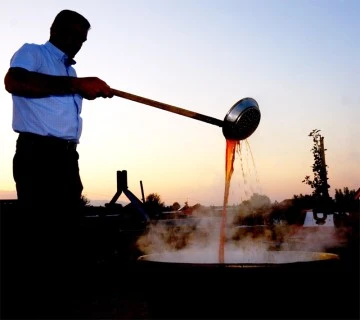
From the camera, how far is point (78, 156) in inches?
104

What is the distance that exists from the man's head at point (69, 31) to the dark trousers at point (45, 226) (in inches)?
27.1

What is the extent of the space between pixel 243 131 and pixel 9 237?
2143mm

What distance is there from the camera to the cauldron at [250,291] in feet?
6.23

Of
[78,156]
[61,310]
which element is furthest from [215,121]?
[61,310]

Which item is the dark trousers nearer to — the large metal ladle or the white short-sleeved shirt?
the white short-sleeved shirt

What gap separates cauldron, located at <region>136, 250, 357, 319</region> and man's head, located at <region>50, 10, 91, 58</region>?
5.19 feet

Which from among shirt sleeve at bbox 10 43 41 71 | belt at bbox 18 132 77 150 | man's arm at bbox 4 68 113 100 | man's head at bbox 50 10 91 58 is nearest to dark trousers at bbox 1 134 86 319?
belt at bbox 18 132 77 150

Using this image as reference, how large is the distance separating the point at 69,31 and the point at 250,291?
6.47ft

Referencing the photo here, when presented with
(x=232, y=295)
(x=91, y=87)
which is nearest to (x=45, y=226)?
(x=91, y=87)

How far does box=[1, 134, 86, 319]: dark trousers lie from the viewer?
2.23 metres

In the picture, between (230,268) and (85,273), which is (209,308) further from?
(85,273)

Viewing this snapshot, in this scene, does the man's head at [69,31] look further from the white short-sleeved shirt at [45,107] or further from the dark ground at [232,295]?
the dark ground at [232,295]

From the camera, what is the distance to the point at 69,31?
260cm

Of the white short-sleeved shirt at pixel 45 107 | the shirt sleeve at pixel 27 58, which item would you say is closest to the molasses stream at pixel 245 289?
the white short-sleeved shirt at pixel 45 107
